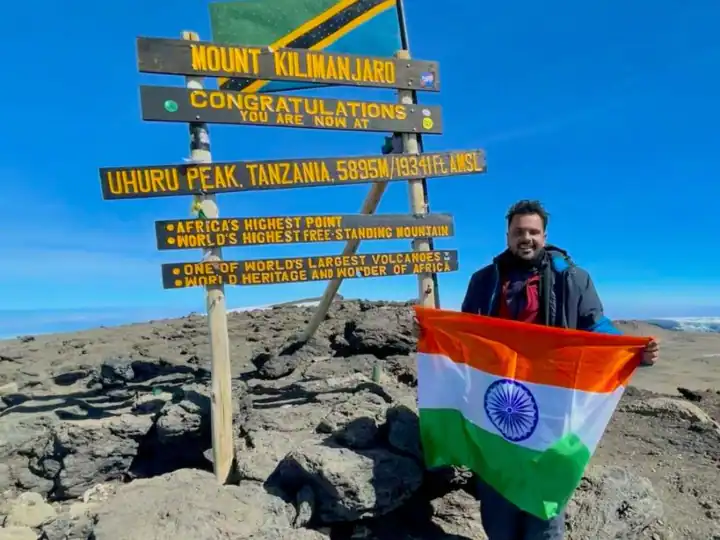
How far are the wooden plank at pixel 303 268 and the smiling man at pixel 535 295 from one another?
79.6 inches

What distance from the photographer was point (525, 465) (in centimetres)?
373

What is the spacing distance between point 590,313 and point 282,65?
374 cm

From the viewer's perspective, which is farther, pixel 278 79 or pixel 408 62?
pixel 408 62

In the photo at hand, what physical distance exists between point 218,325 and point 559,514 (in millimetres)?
3225

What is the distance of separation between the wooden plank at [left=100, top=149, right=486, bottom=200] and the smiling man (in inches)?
86.9

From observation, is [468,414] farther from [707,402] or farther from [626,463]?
[707,402]

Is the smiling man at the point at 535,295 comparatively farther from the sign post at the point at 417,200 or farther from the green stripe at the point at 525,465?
the sign post at the point at 417,200

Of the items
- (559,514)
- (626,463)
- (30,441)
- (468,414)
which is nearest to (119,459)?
(30,441)

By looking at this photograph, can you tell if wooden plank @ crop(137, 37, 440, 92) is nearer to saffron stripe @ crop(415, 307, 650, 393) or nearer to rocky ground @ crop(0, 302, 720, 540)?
saffron stripe @ crop(415, 307, 650, 393)

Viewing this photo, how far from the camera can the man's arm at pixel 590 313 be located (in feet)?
12.6

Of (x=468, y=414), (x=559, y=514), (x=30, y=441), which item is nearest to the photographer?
(x=559, y=514)

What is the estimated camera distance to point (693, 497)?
4.93 meters

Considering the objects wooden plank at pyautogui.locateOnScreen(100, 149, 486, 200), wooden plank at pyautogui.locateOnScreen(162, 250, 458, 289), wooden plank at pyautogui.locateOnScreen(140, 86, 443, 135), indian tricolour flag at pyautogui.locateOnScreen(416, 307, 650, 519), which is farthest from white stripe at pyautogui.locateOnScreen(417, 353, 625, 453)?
wooden plank at pyautogui.locateOnScreen(140, 86, 443, 135)

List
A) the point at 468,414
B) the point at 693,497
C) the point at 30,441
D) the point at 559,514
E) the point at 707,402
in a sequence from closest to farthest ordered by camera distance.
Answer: the point at 559,514 → the point at 468,414 → the point at 693,497 → the point at 30,441 → the point at 707,402
